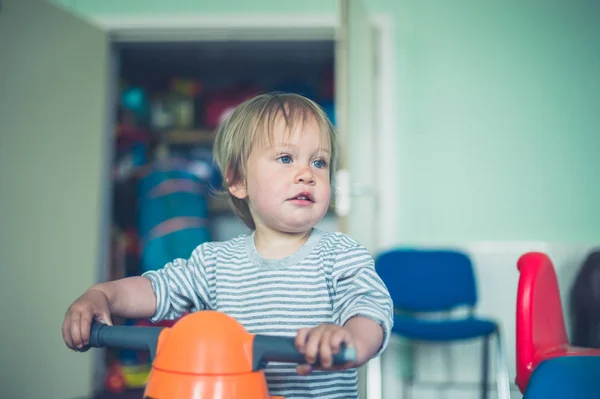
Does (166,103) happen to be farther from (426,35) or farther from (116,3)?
(426,35)

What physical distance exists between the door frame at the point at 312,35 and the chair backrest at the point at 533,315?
1937mm

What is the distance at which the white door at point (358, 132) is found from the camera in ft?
6.51

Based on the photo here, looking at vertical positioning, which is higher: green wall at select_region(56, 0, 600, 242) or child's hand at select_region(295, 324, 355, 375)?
green wall at select_region(56, 0, 600, 242)

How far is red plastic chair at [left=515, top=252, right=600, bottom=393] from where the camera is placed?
911mm

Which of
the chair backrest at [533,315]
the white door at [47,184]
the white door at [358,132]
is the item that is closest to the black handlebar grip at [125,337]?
the chair backrest at [533,315]

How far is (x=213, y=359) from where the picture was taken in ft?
1.87

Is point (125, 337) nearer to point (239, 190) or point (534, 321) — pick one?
point (239, 190)

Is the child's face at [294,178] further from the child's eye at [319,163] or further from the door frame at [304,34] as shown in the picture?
the door frame at [304,34]

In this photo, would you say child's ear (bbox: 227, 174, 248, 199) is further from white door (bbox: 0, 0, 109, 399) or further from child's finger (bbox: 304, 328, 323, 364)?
white door (bbox: 0, 0, 109, 399)

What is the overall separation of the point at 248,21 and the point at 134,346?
262 centimetres

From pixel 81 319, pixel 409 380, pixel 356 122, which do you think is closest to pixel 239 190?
pixel 81 319

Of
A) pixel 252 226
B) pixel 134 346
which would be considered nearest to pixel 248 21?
pixel 252 226

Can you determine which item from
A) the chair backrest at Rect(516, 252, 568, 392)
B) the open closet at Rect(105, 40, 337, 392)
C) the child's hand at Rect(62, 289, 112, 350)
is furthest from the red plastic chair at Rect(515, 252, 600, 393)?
the open closet at Rect(105, 40, 337, 392)

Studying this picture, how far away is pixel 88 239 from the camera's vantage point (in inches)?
112
